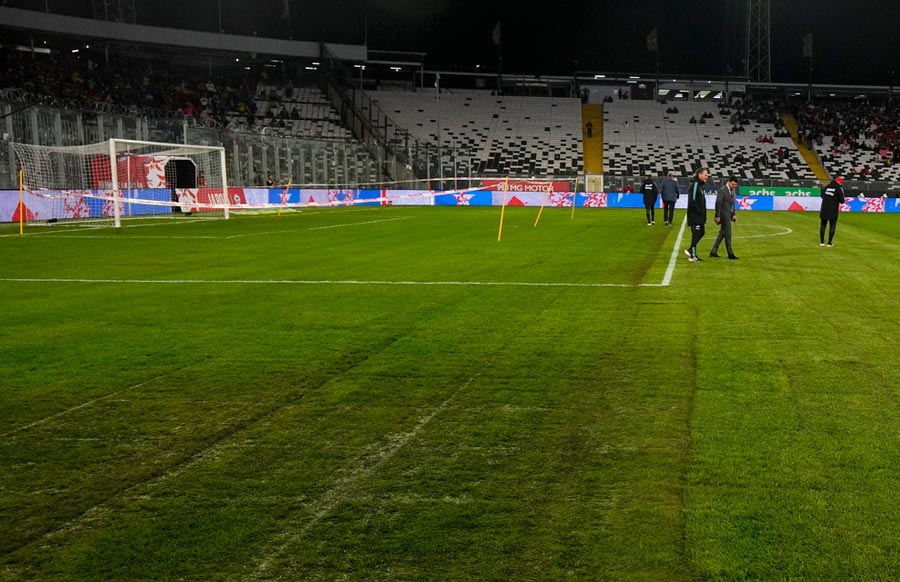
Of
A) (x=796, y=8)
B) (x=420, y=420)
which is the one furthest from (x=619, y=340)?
(x=796, y=8)

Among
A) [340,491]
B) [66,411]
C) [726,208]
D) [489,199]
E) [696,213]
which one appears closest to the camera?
[340,491]

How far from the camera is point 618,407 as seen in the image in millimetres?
6074

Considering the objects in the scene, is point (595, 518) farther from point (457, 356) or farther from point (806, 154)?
point (806, 154)

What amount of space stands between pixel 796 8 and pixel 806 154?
70.6 feet

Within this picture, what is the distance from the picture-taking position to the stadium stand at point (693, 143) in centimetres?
6875

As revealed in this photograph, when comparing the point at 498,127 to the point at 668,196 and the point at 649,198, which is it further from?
the point at 668,196

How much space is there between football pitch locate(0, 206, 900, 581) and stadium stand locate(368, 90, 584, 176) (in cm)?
5507

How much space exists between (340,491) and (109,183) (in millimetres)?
35730

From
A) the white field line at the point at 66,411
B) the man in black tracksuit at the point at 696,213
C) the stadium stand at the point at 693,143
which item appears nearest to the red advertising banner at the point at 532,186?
the stadium stand at the point at 693,143

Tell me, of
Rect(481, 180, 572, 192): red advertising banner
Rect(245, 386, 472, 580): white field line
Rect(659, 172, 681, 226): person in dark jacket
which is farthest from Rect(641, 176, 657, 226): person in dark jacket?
Rect(245, 386, 472, 580): white field line

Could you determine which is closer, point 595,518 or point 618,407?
point 595,518

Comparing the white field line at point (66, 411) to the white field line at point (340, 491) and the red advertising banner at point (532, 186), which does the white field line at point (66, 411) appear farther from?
the red advertising banner at point (532, 186)

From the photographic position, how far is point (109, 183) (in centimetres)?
3684

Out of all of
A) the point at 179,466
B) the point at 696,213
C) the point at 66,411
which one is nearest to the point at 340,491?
the point at 179,466
